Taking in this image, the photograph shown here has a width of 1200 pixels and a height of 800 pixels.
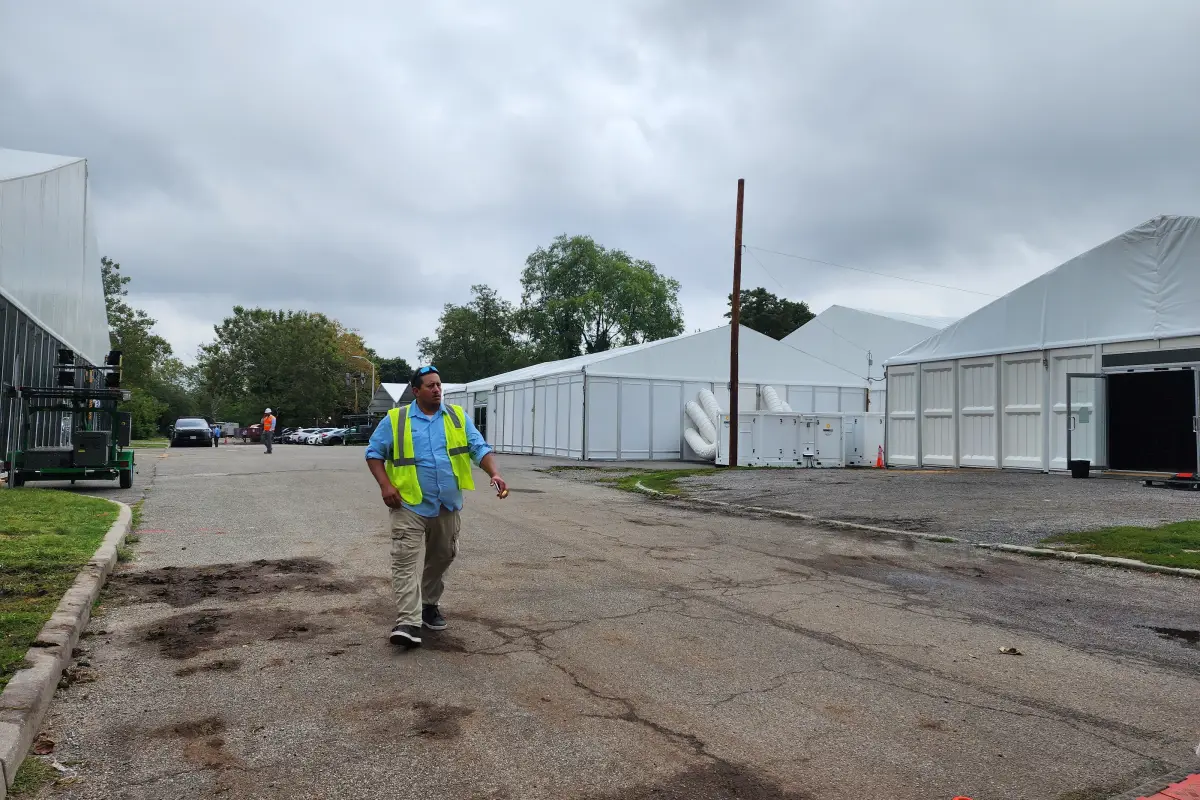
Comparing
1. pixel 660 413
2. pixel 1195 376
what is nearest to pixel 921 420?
pixel 1195 376

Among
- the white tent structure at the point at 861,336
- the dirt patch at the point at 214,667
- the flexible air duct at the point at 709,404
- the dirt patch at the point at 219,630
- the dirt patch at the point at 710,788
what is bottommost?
the dirt patch at the point at 710,788

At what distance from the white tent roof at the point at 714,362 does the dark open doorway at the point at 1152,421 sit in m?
15.9

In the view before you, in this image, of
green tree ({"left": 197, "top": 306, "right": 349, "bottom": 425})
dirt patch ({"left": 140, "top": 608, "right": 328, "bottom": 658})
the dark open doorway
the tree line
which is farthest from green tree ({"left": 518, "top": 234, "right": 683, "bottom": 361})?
dirt patch ({"left": 140, "top": 608, "right": 328, "bottom": 658})

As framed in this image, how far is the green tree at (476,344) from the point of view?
8238cm

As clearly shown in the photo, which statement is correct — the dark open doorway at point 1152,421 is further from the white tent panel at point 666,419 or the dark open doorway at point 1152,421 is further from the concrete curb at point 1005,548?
the white tent panel at point 666,419

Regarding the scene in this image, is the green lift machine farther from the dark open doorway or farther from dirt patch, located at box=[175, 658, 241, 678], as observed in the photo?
the dark open doorway

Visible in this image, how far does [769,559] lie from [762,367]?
27133 mm

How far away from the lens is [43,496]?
13211 millimetres

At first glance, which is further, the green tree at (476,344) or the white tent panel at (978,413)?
the green tree at (476,344)

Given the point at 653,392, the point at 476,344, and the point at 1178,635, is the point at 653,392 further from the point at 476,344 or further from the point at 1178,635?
the point at 476,344

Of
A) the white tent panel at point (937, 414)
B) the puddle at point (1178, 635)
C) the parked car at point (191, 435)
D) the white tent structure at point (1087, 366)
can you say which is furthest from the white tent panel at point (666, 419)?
the parked car at point (191, 435)

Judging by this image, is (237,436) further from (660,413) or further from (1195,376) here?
(1195,376)

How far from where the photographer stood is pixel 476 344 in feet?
Answer: 272

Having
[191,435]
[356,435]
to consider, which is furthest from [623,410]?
[356,435]
